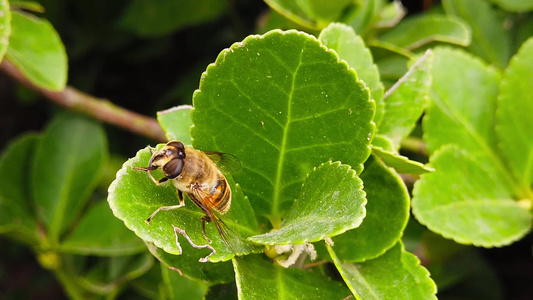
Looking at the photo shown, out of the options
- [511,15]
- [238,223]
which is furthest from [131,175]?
[511,15]

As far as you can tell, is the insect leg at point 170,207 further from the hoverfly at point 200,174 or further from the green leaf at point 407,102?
the green leaf at point 407,102

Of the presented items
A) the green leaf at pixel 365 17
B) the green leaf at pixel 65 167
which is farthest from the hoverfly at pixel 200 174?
the green leaf at pixel 65 167

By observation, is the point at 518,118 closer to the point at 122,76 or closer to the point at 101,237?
the point at 101,237

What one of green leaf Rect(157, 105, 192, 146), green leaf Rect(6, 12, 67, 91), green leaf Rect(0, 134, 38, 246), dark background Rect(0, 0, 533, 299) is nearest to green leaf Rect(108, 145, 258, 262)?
green leaf Rect(157, 105, 192, 146)

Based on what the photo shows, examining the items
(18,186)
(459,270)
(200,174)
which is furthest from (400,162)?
(18,186)

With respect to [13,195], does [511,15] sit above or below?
above

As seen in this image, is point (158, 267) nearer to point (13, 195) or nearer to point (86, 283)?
point (86, 283)

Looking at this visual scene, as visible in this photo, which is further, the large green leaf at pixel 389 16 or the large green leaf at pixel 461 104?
the large green leaf at pixel 389 16
